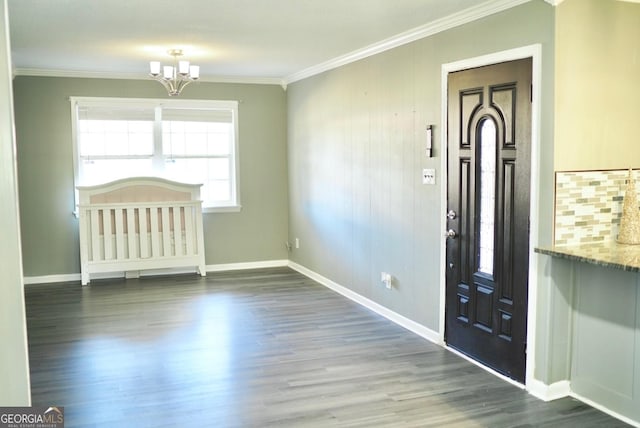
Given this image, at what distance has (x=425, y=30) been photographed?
4344mm

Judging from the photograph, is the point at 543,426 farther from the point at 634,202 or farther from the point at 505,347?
the point at 634,202

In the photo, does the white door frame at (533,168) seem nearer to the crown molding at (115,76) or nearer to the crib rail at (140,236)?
the crown molding at (115,76)

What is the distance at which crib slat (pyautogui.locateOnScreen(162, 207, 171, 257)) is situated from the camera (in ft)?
22.5

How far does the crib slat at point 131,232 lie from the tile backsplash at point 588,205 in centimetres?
490

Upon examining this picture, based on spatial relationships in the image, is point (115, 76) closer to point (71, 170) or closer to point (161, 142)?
point (161, 142)

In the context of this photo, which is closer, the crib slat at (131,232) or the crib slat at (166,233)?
the crib slat at (131,232)

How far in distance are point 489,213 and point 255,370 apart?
6.10ft

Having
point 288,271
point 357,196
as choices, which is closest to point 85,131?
point 288,271

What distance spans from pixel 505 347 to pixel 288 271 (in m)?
3.86

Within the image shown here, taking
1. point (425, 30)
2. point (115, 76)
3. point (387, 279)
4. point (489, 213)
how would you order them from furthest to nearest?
point (115, 76) → point (387, 279) → point (425, 30) → point (489, 213)

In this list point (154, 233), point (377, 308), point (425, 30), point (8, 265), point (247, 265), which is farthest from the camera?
point (247, 265)

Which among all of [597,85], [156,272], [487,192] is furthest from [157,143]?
[597,85]

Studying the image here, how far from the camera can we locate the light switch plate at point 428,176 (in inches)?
171

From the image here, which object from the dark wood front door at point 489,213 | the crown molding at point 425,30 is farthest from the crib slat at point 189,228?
the dark wood front door at point 489,213
